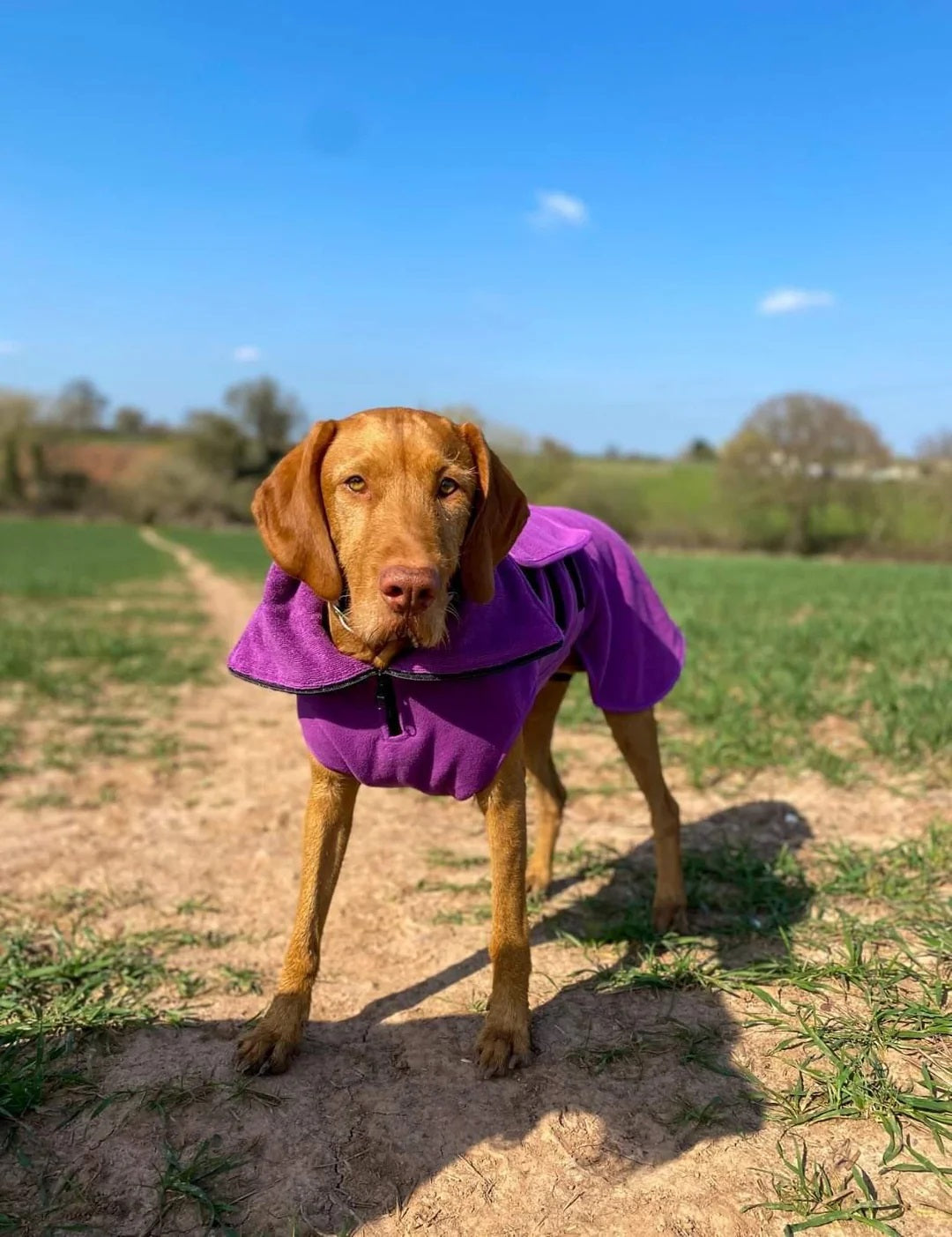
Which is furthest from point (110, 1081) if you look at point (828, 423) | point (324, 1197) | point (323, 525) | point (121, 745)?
point (828, 423)

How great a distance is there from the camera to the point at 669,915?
3.82m

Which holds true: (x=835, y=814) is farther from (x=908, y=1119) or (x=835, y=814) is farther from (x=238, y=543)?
(x=238, y=543)

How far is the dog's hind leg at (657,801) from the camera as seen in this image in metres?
3.88

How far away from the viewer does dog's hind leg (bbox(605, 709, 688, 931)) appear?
12.7 ft

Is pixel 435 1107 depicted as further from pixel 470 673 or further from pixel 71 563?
pixel 71 563

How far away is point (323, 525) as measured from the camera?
104 inches

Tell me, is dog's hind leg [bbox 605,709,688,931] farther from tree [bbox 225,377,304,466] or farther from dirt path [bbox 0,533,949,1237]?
tree [bbox 225,377,304,466]

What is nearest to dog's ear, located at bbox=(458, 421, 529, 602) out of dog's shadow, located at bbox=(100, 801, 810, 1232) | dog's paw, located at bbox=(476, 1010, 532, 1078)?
dog's paw, located at bbox=(476, 1010, 532, 1078)

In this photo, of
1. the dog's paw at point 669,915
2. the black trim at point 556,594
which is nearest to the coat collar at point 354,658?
the black trim at point 556,594

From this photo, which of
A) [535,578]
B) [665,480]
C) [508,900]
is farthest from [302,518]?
[665,480]

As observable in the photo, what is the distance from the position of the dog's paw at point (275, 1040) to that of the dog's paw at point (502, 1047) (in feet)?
2.16

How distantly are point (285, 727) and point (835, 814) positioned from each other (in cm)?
495

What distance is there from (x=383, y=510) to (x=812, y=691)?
6.25 m

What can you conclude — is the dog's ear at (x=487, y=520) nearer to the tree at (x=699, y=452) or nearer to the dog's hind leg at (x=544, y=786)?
the dog's hind leg at (x=544, y=786)
